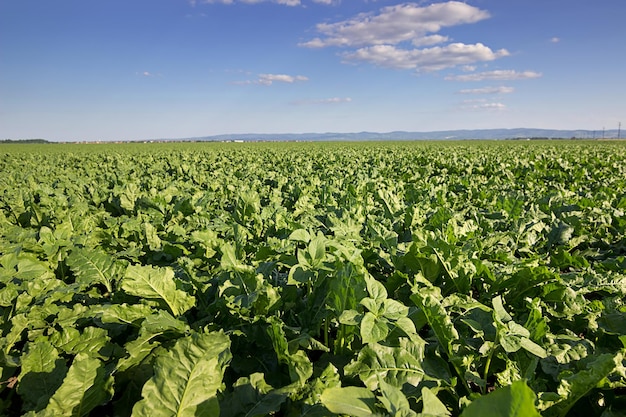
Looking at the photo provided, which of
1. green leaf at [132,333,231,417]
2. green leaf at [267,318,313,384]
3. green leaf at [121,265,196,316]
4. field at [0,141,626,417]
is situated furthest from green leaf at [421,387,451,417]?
green leaf at [121,265,196,316]

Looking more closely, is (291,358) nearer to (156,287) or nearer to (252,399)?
(252,399)

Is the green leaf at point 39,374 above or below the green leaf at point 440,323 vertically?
below

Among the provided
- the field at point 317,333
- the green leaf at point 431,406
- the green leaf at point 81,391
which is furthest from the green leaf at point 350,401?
the green leaf at point 81,391

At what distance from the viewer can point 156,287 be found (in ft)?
7.26

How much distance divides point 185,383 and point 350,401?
620 millimetres

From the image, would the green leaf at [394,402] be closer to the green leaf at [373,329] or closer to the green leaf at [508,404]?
the green leaf at [508,404]

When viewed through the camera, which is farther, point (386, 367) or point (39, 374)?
point (39, 374)

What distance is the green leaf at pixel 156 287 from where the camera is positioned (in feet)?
7.20

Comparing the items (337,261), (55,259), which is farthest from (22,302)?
(337,261)

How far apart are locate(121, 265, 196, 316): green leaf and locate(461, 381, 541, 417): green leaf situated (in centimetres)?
177

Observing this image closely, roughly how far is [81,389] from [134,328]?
750 millimetres

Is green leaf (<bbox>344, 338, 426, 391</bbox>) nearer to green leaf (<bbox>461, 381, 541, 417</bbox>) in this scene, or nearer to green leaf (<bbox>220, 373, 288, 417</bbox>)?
green leaf (<bbox>220, 373, 288, 417</bbox>)

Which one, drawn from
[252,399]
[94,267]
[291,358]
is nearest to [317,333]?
[291,358]

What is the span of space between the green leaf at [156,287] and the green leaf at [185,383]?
29.3 inches
